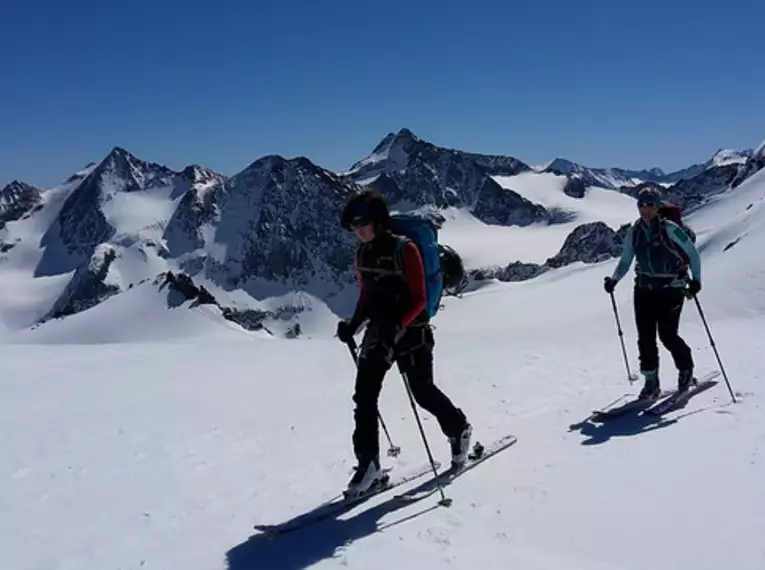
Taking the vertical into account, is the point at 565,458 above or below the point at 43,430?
below

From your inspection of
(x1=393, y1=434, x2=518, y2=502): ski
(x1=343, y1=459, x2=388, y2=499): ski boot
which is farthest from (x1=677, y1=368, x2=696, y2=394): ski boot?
(x1=343, y1=459, x2=388, y2=499): ski boot

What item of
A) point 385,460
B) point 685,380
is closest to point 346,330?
point 385,460

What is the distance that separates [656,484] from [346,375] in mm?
9795

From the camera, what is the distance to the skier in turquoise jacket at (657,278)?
33.7 ft

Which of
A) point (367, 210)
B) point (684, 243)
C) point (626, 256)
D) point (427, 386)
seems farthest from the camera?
point (626, 256)

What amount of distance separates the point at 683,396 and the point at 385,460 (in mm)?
4878

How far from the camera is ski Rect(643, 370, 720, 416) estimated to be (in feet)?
33.7

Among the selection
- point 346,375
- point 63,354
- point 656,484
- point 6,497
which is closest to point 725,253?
point 346,375

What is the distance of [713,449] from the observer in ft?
26.9

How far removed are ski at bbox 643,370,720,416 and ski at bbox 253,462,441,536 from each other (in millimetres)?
3768

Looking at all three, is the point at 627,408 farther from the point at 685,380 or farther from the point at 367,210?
the point at 367,210

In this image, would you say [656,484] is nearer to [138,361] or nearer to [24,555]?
[24,555]

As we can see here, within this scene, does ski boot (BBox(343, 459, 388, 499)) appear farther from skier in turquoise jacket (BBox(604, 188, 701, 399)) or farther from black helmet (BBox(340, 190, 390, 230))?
skier in turquoise jacket (BBox(604, 188, 701, 399))

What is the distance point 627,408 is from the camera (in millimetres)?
10453
